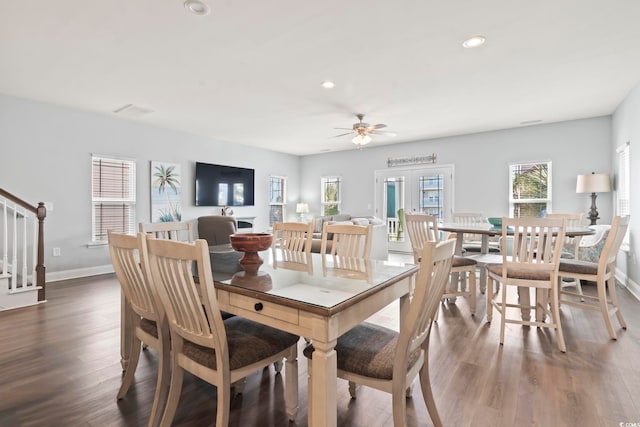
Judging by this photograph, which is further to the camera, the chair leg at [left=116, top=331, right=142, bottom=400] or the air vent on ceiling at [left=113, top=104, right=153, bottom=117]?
the air vent on ceiling at [left=113, top=104, right=153, bottom=117]

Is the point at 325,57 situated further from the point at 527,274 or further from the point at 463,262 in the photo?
the point at 527,274

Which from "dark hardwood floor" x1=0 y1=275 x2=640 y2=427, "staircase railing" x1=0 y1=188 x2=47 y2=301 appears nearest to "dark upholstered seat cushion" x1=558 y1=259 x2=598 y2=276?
"dark hardwood floor" x1=0 y1=275 x2=640 y2=427

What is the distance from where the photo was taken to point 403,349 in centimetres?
129

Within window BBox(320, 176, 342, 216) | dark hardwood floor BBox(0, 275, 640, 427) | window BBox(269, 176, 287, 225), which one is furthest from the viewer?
window BBox(320, 176, 342, 216)

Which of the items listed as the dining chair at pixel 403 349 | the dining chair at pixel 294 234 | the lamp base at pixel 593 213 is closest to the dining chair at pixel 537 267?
the dining chair at pixel 403 349

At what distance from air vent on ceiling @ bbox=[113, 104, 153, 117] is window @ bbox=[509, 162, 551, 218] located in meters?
6.45

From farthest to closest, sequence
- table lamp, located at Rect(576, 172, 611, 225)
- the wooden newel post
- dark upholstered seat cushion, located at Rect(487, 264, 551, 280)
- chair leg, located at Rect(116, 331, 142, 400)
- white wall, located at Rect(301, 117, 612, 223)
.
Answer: white wall, located at Rect(301, 117, 612, 223)
table lamp, located at Rect(576, 172, 611, 225)
the wooden newel post
dark upholstered seat cushion, located at Rect(487, 264, 551, 280)
chair leg, located at Rect(116, 331, 142, 400)

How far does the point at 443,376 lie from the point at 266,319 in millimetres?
1425

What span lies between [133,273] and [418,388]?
1833 millimetres

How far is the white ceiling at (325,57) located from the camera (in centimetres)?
241

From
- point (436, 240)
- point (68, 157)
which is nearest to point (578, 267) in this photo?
point (436, 240)

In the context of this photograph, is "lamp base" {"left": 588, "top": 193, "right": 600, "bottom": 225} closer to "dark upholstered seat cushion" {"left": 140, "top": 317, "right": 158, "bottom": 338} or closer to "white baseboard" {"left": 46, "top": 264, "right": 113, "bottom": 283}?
"dark upholstered seat cushion" {"left": 140, "top": 317, "right": 158, "bottom": 338}

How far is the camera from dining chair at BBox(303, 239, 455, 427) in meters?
1.23

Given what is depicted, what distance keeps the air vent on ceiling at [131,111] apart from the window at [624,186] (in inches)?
266
